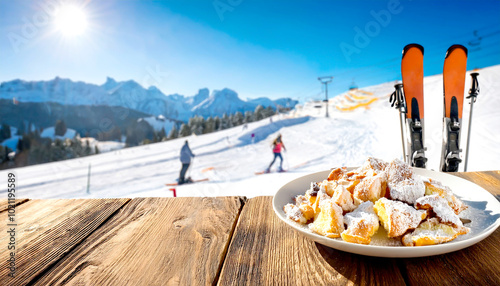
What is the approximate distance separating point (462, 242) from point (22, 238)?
129 cm

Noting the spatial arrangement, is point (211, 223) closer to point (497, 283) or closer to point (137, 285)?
point (137, 285)

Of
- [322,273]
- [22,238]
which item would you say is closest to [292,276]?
[322,273]

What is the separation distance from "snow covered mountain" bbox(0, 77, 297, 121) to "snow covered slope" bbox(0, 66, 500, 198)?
101 metres

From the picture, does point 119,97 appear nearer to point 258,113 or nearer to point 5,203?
point 258,113

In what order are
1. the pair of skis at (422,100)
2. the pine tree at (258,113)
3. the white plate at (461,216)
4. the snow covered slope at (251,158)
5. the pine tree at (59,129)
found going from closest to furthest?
the white plate at (461,216), the pair of skis at (422,100), the snow covered slope at (251,158), the pine tree at (258,113), the pine tree at (59,129)

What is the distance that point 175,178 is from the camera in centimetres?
1552

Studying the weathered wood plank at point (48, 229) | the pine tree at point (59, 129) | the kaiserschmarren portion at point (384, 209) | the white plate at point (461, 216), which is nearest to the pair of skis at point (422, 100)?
the white plate at point (461, 216)

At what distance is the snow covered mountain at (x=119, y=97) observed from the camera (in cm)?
12962

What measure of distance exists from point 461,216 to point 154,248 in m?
0.91

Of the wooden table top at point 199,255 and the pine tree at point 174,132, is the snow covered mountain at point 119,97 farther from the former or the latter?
the wooden table top at point 199,255

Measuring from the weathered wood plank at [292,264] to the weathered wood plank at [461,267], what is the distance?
0.14 feet

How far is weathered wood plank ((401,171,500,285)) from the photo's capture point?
602 millimetres

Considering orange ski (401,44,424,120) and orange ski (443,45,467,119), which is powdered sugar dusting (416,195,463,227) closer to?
orange ski (401,44,424,120)

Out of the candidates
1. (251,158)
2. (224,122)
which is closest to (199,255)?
(251,158)
